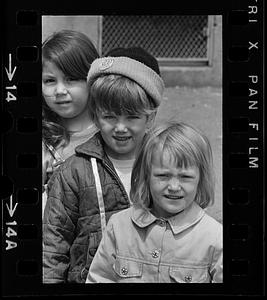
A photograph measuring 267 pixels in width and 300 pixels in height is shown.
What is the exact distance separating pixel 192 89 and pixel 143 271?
25.8 inches

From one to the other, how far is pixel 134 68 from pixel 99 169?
0.34m

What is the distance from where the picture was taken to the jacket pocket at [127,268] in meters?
4.23

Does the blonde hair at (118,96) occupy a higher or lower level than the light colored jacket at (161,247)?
higher

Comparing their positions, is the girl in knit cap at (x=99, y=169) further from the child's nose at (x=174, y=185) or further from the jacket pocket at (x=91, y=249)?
the child's nose at (x=174, y=185)

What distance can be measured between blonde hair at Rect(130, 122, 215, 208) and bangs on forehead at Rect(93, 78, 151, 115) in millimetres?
89

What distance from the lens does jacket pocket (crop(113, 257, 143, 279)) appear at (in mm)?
4230

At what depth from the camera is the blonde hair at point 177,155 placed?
4.20 m

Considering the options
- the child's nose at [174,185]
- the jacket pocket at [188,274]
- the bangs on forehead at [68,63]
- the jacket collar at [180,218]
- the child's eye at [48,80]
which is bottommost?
the jacket pocket at [188,274]

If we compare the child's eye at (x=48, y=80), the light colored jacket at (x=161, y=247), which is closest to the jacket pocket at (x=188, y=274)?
the light colored jacket at (x=161, y=247)

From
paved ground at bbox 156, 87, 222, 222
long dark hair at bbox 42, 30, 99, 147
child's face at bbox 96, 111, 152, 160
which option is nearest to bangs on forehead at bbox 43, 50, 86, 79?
long dark hair at bbox 42, 30, 99, 147
